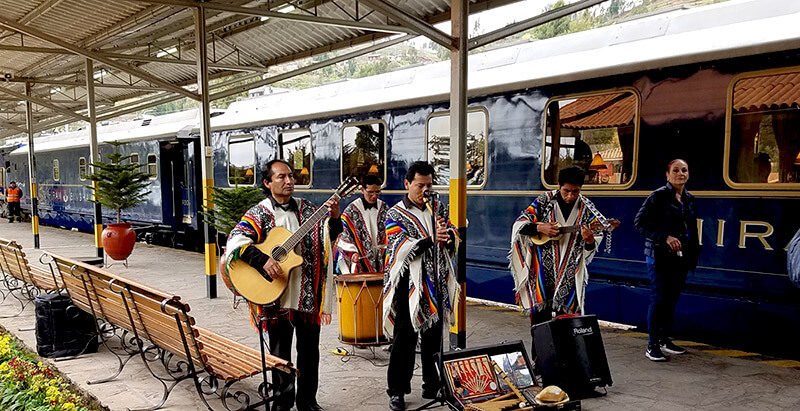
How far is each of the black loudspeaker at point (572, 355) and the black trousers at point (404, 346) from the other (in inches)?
32.3

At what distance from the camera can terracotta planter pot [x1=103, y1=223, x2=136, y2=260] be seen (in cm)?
1073

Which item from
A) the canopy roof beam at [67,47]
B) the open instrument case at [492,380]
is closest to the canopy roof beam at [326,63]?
the canopy roof beam at [67,47]

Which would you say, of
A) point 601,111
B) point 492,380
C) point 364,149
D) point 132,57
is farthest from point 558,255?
point 132,57

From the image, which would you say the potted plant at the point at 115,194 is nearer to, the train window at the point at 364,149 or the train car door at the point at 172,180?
the train car door at the point at 172,180

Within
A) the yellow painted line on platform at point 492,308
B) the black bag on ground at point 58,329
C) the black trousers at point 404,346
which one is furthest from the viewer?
the yellow painted line on platform at point 492,308

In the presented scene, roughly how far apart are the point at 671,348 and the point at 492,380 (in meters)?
2.40

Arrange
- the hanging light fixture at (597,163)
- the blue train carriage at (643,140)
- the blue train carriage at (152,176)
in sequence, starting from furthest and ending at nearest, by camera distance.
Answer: the blue train carriage at (152,176) < the hanging light fixture at (597,163) < the blue train carriage at (643,140)

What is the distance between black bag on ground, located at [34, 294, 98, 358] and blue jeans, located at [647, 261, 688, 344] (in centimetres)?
534

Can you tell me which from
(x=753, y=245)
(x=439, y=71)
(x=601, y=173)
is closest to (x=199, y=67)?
(x=439, y=71)

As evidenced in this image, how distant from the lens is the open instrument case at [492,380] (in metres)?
3.73

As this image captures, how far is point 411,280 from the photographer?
4.07 m

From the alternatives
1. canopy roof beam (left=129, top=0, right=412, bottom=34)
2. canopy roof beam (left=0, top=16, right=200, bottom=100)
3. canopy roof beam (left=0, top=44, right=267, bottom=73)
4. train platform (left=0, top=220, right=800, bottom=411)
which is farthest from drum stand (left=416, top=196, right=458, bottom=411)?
canopy roof beam (left=0, top=44, right=267, bottom=73)

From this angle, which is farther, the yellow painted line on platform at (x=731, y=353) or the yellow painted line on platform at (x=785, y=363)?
the yellow painted line on platform at (x=731, y=353)

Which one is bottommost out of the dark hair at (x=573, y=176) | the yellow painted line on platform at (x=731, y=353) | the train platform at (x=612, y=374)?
the train platform at (x=612, y=374)
